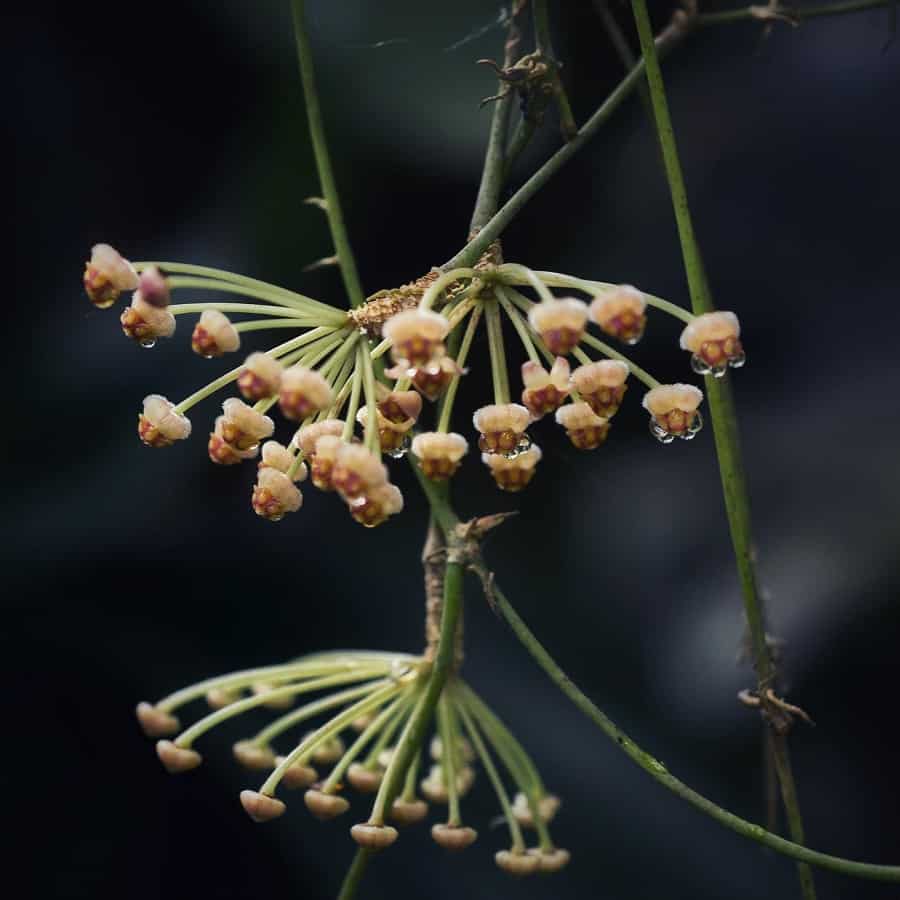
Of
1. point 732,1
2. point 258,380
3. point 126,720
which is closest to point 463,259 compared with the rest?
point 258,380

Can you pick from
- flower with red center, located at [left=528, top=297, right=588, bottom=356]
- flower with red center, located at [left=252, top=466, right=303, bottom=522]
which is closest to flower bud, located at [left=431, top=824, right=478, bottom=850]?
flower with red center, located at [left=252, top=466, right=303, bottom=522]

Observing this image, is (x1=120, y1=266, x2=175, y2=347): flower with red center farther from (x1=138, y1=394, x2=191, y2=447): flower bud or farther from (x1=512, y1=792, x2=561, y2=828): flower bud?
(x1=512, y1=792, x2=561, y2=828): flower bud

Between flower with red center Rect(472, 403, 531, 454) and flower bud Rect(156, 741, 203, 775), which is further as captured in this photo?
flower bud Rect(156, 741, 203, 775)

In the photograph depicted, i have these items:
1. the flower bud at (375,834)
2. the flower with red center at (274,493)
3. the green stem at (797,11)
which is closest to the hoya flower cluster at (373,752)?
the flower bud at (375,834)

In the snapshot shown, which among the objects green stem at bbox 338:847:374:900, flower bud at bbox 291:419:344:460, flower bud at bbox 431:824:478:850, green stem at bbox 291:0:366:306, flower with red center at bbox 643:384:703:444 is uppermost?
green stem at bbox 291:0:366:306

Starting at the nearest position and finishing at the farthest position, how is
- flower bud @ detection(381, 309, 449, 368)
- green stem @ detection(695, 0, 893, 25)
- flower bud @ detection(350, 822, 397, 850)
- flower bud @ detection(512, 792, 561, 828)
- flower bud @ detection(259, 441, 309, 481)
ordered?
flower bud @ detection(381, 309, 449, 368) < flower bud @ detection(259, 441, 309, 481) < flower bud @ detection(350, 822, 397, 850) < green stem @ detection(695, 0, 893, 25) < flower bud @ detection(512, 792, 561, 828)

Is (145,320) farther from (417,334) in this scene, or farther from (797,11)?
(797,11)

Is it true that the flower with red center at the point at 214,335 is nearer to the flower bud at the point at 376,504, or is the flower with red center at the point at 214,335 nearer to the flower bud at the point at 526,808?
the flower bud at the point at 376,504
